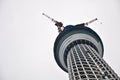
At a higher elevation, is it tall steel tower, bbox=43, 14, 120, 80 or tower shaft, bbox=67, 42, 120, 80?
tall steel tower, bbox=43, 14, 120, 80

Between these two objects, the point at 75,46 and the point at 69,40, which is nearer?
the point at 75,46

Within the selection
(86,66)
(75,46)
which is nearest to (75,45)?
(75,46)

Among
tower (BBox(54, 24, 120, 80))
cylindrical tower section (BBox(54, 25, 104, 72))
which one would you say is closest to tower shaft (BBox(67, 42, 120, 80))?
tower (BBox(54, 24, 120, 80))

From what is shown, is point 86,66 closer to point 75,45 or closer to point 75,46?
point 75,46

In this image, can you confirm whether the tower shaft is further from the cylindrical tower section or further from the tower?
the cylindrical tower section

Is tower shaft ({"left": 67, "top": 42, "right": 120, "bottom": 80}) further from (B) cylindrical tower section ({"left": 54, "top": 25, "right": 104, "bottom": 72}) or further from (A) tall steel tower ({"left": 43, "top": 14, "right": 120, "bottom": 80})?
(B) cylindrical tower section ({"left": 54, "top": 25, "right": 104, "bottom": 72})

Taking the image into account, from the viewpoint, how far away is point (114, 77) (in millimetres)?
50781

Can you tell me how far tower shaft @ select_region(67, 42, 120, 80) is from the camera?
49.3m

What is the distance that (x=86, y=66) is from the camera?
57625 mm

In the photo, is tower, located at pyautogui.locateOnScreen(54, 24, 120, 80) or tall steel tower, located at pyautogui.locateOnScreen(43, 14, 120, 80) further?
tower, located at pyautogui.locateOnScreen(54, 24, 120, 80)

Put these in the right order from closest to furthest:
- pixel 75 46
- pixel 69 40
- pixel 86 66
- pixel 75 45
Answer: pixel 86 66 → pixel 75 46 → pixel 75 45 → pixel 69 40

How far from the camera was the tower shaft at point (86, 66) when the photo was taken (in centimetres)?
4935

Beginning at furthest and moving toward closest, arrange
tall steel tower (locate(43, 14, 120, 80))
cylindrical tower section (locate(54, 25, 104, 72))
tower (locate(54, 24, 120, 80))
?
cylindrical tower section (locate(54, 25, 104, 72))
tower (locate(54, 24, 120, 80))
tall steel tower (locate(43, 14, 120, 80))

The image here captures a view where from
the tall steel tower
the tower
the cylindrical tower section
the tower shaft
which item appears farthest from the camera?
the cylindrical tower section
